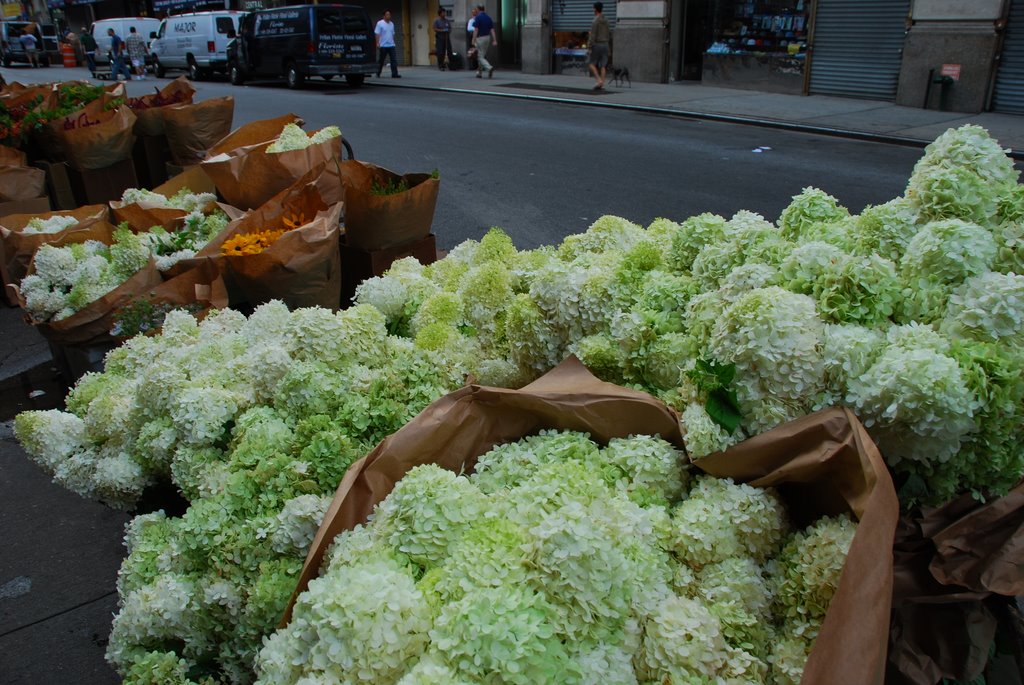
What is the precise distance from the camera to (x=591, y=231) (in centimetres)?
287

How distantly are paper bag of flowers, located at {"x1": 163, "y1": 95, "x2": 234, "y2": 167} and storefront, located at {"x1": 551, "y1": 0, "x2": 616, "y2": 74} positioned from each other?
1613 centimetres

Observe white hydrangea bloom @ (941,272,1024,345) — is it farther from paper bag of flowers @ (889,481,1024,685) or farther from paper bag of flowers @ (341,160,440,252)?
paper bag of flowers @ (341,160,440,252)

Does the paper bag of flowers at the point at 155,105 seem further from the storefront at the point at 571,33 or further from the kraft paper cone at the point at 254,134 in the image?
the storefront at the point at 571,33

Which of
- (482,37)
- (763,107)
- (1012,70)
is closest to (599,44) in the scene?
(763,107)

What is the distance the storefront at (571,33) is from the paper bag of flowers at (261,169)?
18113 millimetres

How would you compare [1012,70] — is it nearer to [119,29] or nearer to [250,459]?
[250,459]

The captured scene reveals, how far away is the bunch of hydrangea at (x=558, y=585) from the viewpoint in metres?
1.36

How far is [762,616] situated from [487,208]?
6923mm

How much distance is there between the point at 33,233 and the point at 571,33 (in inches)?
765

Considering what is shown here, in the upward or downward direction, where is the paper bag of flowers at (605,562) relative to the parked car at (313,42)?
downward

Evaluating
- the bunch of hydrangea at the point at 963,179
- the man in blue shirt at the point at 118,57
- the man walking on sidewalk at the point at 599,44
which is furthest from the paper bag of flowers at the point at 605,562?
the man in blue shirt at the point at 118,57

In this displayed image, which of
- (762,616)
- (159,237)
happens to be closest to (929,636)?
(762,616)

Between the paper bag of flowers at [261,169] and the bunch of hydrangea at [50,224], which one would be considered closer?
the paper bag of flowers at [261,169]

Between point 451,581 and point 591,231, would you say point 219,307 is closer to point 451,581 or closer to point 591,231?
point 591,231
